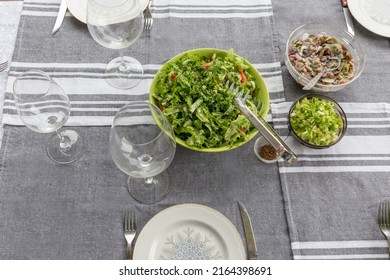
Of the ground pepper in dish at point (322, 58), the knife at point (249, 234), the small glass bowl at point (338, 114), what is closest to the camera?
the knife at point (249, 234)

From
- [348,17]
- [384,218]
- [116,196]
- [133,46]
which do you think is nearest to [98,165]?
[116,196]

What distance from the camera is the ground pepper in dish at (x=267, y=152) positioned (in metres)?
1.17

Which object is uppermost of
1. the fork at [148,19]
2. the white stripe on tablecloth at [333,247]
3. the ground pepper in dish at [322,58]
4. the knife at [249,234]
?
the fork at [148,19]

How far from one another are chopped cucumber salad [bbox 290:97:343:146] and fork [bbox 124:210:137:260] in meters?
0.56

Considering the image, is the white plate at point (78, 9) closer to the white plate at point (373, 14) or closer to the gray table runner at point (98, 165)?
the gray table runner at point (98, 165)

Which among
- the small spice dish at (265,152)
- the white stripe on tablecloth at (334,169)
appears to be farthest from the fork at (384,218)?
the small spice dish at (265,152)

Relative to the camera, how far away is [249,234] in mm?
1078

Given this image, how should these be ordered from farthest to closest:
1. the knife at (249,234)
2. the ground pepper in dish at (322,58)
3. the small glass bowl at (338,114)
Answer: the ground pepper in dish at (322,58) → the small glass bowl at (338,114) → the knife at (249,234)

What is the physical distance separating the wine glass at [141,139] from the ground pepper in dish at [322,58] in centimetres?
56

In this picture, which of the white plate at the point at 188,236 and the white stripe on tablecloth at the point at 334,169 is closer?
the white plate at the point at 188,236

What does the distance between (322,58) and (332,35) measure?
0.47 ft

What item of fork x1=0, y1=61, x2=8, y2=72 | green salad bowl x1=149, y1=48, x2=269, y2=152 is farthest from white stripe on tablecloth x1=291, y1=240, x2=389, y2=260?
fork x1=0, y1=61, x2=8, y2=72
